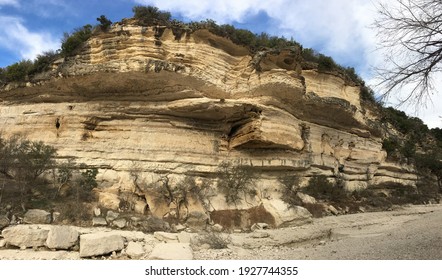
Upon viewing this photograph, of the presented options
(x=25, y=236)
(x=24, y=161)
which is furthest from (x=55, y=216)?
(x=24, y=161)

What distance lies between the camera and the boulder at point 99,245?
7447 millimetres

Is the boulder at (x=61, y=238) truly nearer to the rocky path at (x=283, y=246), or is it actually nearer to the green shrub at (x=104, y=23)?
the rocky path at (x=283, y=246)

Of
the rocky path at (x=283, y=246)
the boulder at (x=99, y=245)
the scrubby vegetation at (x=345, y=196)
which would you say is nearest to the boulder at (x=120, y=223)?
the rocky path at (x=283, y=246)

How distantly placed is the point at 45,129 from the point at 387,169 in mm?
19780

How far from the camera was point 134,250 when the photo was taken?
25.6ft

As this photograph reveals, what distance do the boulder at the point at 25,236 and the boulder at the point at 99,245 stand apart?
3.48ft

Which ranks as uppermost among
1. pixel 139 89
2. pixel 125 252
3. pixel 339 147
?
pixel 139 89

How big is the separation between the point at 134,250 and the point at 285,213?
6.03 meters

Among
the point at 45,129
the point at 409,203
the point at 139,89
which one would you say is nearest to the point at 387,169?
the point at 409,203

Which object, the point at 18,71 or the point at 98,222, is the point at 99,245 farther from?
the point at 18,71
